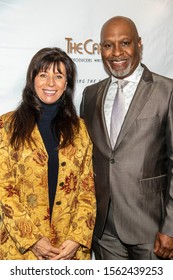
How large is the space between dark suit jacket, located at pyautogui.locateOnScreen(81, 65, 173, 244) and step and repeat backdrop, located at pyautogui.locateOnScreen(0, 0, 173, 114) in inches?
29.1

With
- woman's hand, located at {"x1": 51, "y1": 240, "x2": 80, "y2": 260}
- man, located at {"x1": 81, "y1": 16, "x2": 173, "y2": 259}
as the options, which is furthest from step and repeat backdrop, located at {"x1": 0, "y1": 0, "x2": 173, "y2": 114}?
woman's hand, located at {"x1": 51, "y1": 240, "x2": 80, "y2": 260}

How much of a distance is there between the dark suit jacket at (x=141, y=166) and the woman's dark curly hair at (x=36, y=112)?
6.7 inches

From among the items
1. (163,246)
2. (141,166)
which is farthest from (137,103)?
(163,246)

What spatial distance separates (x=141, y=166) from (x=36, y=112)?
0.61m

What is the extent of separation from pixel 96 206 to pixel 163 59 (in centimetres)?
121

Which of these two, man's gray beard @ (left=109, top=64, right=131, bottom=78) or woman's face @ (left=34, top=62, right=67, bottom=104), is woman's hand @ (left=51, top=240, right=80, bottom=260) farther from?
man's gray beard @ (left=109, top=64, right=131, bottom=78)

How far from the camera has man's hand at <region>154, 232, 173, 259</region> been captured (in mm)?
2055

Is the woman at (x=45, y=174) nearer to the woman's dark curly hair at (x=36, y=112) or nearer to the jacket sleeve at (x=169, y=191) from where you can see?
the woman's dark curly hair at (x=36, y=112)

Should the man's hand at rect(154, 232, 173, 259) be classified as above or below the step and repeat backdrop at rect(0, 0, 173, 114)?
below

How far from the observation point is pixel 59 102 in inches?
86.9

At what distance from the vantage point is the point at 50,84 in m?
2.07

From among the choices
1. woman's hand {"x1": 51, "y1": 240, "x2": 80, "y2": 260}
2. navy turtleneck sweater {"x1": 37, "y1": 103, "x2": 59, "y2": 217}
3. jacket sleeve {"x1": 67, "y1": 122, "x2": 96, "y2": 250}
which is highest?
navy turtleneck sweater {"x1": 37, "y1": 103, "x2": 59, "y2": 217}

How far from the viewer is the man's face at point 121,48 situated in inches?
87.4
